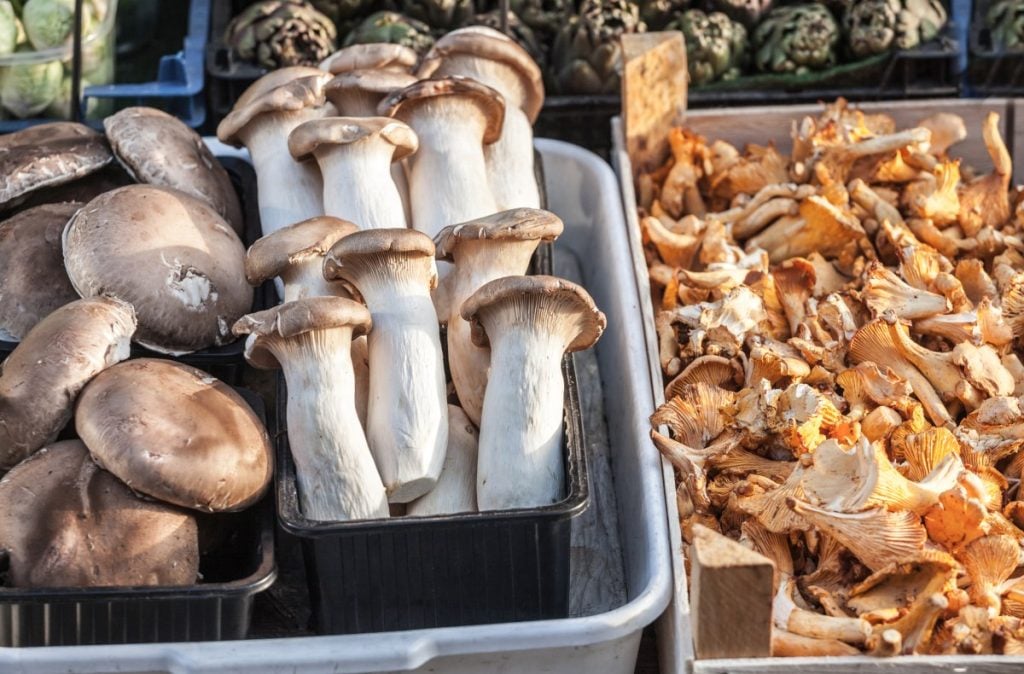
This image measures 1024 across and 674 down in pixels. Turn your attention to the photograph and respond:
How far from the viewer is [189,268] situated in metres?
2.39

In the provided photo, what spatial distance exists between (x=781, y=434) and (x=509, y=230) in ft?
2.19

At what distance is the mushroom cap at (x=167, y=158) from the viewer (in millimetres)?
2635

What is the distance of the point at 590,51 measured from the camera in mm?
3713

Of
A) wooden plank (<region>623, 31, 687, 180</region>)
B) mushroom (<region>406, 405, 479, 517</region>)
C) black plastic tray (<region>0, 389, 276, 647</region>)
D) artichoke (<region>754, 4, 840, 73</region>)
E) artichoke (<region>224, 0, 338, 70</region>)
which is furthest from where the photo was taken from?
artichoke (<region>754, 4, 840, 73</region>)

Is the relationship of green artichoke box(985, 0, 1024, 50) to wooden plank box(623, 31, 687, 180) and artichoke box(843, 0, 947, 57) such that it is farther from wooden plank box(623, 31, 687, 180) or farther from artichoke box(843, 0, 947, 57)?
wooden plank box(623, 31, 687, 180)

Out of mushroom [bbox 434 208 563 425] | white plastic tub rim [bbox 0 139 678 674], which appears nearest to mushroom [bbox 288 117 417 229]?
mushroom [bbox 434 208 563 425]

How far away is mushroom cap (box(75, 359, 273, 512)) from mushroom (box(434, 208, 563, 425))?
421mm

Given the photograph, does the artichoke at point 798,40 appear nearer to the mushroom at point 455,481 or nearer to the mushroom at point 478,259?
the mushroom at point 478,259

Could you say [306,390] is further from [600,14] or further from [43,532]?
[600,14]

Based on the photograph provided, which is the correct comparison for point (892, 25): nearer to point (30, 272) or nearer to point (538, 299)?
point (538, 299)

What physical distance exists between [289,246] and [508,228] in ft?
1.48

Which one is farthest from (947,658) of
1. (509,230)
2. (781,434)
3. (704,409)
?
(509,230)

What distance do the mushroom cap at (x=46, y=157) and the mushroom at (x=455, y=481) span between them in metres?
1.08

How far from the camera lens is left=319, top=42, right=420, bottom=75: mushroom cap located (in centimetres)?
286
